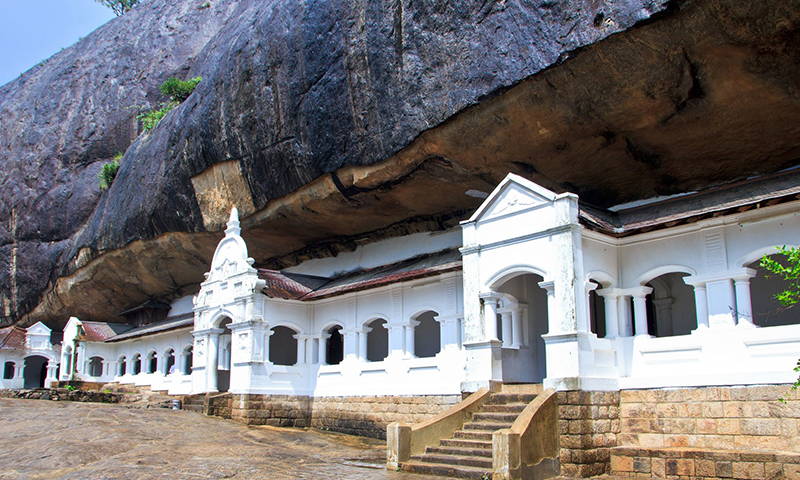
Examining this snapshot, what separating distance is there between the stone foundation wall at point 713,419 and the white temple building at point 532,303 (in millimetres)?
222

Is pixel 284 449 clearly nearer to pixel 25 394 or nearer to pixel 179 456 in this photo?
pixel 179 456

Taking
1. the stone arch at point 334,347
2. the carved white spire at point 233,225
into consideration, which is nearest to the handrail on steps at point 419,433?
the stone arch at point 334,347

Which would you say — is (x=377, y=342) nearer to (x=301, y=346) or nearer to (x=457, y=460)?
(x=301, y=346)

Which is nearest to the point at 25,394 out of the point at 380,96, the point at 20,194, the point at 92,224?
the point at 92,224

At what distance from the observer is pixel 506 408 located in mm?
13125

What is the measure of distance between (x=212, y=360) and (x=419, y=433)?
11.8 m

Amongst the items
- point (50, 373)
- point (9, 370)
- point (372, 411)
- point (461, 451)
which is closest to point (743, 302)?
point (461, 451)

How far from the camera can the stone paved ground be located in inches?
469

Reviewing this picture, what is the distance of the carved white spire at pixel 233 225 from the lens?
21922mm

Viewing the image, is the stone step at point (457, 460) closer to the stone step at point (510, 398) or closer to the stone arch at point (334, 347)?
the stone step at point (510, 398)

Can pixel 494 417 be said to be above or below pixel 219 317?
below

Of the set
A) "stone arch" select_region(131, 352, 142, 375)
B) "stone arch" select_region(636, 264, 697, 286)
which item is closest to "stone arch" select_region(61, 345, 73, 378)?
"stone arch" select_region(131, 352, 142, 375)

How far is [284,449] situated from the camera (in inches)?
599

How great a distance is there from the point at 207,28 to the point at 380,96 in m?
20.4
